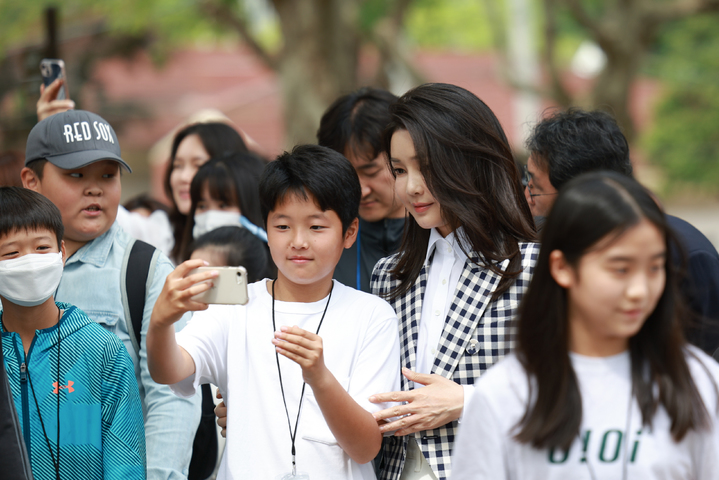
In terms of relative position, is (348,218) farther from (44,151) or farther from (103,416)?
(44,151)

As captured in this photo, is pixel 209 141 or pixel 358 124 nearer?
pixel 358 124

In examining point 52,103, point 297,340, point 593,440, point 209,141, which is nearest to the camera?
point 593,440

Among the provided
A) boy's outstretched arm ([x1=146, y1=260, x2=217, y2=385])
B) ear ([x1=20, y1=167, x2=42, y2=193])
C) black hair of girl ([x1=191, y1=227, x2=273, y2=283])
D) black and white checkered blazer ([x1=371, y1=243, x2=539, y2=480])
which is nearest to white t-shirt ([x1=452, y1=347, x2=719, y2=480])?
black and white checkered blazer ([x1=371, y1=243, x2=539, y2=480])

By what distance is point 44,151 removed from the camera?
2.90 metres

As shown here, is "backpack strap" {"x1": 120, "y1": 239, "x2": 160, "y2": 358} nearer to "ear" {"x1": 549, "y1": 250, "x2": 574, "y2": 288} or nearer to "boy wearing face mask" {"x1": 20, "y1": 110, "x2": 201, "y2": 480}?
"boy wearing face mask" {"x1": 20, "y1": 110, "x2": 201, "y2": 480}

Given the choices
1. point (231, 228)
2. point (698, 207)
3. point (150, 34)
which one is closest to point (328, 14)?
point (150, 34)

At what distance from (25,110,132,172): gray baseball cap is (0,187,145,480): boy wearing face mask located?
1.12 ft

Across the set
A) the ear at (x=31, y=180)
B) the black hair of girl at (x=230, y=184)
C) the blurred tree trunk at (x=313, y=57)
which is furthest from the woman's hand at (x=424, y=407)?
the blurred tree trunk at (x=313, y=57)

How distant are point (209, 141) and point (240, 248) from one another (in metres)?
1.16

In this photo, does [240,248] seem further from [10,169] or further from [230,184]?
[10,169]

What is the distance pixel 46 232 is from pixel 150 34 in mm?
9969

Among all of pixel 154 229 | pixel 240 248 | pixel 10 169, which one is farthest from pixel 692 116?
pixel 10 169

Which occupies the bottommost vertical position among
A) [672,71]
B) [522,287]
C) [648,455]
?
[648,455]

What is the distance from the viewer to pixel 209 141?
474cm
